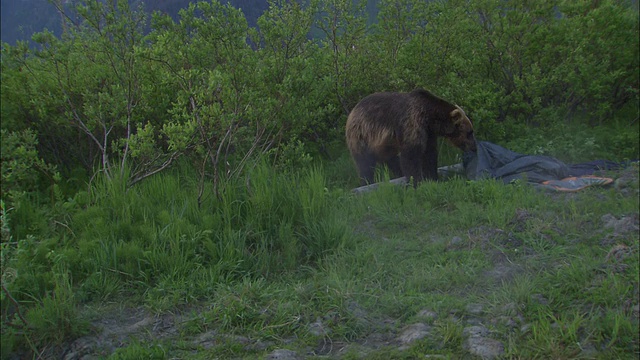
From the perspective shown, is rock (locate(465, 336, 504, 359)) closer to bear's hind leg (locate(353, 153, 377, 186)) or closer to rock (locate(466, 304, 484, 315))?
rock (locate(466, 304, 484, 315))

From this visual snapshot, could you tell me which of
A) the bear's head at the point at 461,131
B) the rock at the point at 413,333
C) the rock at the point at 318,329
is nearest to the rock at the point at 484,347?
the rock at the point at 413,333

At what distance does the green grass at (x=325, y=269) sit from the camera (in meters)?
3.55

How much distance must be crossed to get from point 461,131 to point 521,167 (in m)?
0.98

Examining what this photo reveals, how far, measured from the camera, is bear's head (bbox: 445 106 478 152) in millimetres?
7363

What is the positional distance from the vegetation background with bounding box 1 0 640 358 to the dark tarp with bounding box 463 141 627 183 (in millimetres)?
396

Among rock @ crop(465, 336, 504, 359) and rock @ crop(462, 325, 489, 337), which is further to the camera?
rock @ crop(462, 325, 489, 337)

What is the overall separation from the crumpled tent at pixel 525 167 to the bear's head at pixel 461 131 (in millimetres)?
128

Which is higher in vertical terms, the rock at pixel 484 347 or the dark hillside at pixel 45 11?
the dark hillside at pixel 45 11

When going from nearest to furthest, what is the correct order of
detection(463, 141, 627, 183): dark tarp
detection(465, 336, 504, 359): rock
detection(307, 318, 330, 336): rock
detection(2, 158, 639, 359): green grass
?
detection(465, 336, 504, 359): rock
detection(2, 158, 639, 359): green grass
detection(307, 318, 330, 336): rock
detection(463, 141, 627, 183): dark tarp

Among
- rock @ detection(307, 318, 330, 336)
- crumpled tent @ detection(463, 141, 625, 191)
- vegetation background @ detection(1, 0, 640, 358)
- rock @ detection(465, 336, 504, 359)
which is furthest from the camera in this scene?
crumpled tent @ detection(463, 141, 625, 191)

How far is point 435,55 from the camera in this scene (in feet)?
27.9

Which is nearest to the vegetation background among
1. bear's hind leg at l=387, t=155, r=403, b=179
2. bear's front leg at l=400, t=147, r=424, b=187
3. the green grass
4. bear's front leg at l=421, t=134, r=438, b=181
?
the green grass

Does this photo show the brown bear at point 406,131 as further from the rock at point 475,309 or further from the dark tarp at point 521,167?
the rock at point 475,309

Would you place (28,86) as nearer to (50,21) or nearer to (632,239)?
(50,21)
